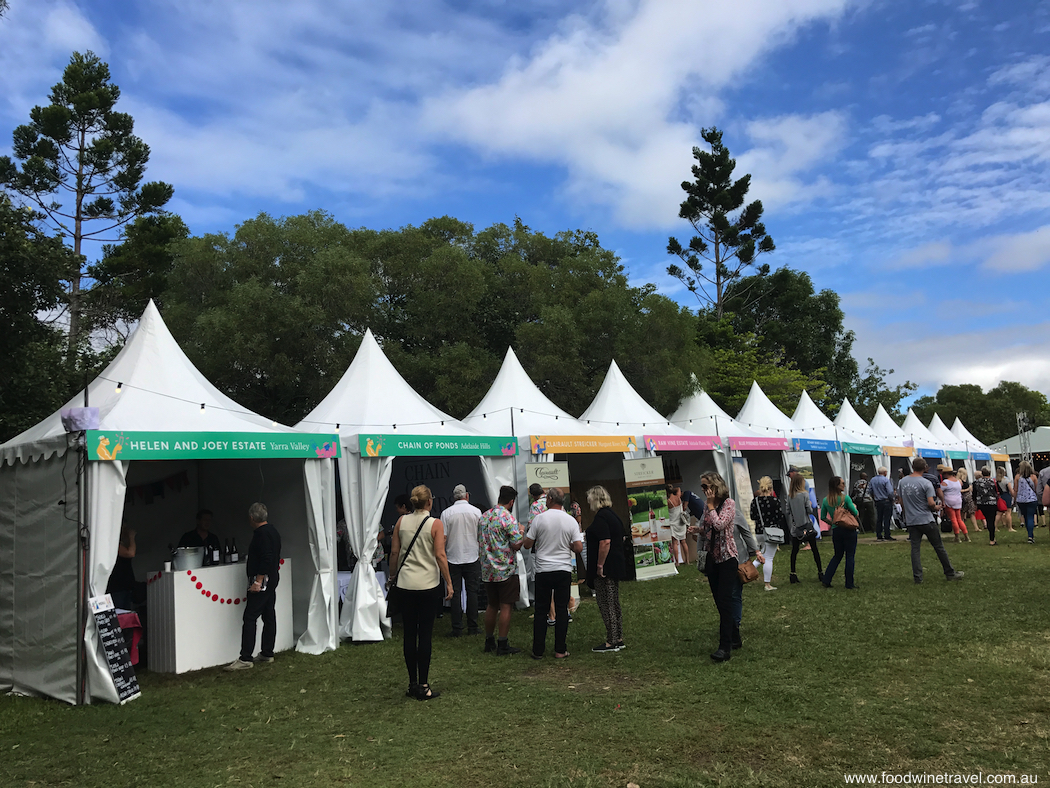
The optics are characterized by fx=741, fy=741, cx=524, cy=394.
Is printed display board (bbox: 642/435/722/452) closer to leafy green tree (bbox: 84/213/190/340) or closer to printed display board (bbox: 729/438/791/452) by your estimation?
printed display board (bbox: 729/438/791/452)

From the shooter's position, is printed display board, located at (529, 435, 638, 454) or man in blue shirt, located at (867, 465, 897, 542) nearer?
printed display board, located at (529, 435, 638, 454)

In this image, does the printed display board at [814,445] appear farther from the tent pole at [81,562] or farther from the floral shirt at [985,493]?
the tent pole at [81,562]

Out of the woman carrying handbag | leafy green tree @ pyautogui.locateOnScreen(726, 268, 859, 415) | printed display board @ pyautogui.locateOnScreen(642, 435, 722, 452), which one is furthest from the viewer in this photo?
leafy green tree @ pyautogui.locateOnScreen(726, 268, 859, 415)

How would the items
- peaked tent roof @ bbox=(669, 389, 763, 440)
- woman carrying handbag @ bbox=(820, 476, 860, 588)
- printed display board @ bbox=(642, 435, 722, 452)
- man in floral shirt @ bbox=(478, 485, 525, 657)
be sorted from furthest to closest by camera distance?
peaked tent roof @ bbox=(669, 389, 763, 440) < printed display board @ bbox=(642, 435, 722, 452) < woman carrying handbag @ bbox=(820, 476, 860, 588) < man in floral shirt @ bbox=(478, 485, 525, 657)

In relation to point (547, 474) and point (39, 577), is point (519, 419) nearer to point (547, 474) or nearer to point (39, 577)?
point (547, 474)

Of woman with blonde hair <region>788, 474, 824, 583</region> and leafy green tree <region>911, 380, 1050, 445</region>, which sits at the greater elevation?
leafy green tree <region>911, 380, 1050, 445</region>

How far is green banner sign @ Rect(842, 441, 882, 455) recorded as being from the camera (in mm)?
18641

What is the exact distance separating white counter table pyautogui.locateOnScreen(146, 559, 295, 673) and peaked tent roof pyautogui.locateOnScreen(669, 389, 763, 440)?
10356 millimetres

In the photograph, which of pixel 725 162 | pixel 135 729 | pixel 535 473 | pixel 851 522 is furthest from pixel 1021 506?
pixel 725 162

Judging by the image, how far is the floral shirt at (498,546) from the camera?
22.9 ft

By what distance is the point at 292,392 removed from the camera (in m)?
21.0

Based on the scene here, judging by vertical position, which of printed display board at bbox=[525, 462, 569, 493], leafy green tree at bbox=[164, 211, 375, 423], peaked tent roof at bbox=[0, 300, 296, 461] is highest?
leafy green tree at bbox=[164, 211, 375, 423]

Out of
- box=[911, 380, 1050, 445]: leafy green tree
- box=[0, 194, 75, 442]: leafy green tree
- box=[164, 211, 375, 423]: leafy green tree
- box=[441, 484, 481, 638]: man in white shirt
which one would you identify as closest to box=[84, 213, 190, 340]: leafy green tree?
box=[164, 211, 375, 423]: leafy green tree

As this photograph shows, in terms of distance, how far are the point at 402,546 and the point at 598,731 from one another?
75.3 inches
